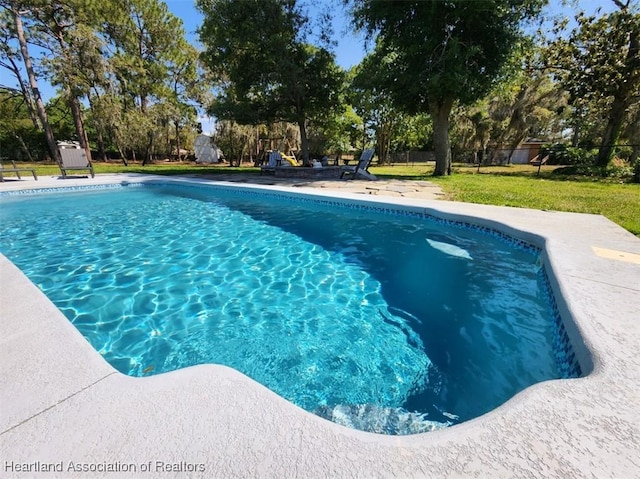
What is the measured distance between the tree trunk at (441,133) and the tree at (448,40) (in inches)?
15.4

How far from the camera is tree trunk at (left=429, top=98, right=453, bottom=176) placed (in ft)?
41.6

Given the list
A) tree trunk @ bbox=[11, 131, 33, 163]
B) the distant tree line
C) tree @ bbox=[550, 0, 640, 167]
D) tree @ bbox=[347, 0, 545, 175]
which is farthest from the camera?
tree trunk @ bbox=[11, 131, 33, 163]

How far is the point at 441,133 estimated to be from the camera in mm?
12867

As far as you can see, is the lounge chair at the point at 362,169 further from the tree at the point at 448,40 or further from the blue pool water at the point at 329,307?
the blue pool water at the point at 329,307

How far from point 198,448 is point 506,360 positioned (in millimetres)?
2443

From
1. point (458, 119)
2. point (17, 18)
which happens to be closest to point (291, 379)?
point (17, 18)

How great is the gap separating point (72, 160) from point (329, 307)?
14133 mm

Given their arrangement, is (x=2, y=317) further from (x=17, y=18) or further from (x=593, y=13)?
(x=17, y=18)

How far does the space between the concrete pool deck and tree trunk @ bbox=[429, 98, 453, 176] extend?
12.3 metres

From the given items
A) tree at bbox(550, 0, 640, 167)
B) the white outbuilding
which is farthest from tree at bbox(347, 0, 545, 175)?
the white outbuilding

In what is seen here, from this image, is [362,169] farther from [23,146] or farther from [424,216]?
[23,146]

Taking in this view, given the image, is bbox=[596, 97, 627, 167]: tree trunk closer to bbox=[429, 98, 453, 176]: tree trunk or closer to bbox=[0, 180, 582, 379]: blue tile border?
bbox=[429, 98, 453, 176]: tree trunk

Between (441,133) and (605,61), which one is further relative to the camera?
(605,61)

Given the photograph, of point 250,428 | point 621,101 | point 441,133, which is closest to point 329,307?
point 250,428
